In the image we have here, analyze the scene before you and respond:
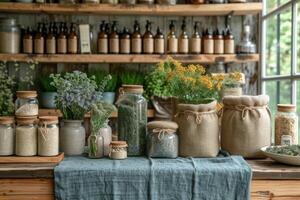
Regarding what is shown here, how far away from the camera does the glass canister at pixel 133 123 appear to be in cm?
162

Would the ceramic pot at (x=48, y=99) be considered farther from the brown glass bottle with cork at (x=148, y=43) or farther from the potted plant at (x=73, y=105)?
the potted plant at (x=73, y=105)

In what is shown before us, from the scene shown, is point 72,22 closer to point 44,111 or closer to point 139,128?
point 44,111

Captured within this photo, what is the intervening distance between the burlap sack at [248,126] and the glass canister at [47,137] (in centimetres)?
62

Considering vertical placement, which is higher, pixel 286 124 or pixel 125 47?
pixel 125 47

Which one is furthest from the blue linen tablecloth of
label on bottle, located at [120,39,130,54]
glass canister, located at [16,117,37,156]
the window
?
label on bottle, located at [120,39,130,54]

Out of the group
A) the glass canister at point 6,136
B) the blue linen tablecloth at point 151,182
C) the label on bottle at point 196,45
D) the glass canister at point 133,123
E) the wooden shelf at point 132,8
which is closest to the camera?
the blue linen tablecloth at point 151,182

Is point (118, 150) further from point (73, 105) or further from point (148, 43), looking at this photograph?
point (148, 43)

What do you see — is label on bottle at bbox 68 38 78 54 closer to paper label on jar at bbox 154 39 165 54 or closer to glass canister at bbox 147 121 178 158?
paper label on jar at bbox 154 39 165 54

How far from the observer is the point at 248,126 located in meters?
1.63

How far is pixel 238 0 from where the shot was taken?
3.30 metres

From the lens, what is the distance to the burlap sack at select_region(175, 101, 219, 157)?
5.23 feet

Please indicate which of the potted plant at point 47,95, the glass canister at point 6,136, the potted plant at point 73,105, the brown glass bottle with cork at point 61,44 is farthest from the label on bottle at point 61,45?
the glass canister at point 6,136

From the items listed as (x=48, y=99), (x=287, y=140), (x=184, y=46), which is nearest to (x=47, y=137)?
(x=287, y=140)

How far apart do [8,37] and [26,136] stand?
202 cm
